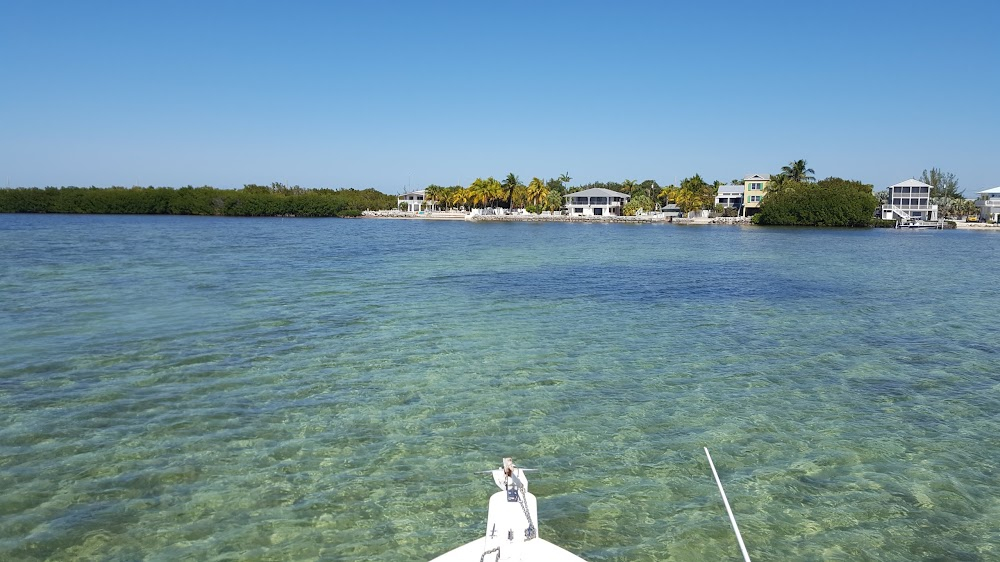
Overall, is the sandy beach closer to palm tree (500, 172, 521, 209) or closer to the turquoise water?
palm tree (500, 172, 521, 209)

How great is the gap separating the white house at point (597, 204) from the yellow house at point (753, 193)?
28526 millimetres

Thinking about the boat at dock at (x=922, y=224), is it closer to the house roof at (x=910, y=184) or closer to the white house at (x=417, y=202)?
the house roof at (x=910, y=184)

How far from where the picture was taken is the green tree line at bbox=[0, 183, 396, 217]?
176 metres

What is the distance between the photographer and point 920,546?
7.69 meters

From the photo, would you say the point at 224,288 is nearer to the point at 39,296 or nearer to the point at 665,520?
the point at 39,296

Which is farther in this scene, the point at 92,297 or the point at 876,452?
the point at 92,297

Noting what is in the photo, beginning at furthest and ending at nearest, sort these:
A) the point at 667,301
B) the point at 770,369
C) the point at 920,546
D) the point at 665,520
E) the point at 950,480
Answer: the point at 667,301 < the point at 770,369 < the point at 950,480 < the point at 665,520 < the point at 920,546

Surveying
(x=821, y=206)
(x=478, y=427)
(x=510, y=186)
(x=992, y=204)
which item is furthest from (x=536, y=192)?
(x=478, y=427)

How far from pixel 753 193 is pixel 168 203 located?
15865 cm

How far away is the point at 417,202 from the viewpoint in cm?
18988

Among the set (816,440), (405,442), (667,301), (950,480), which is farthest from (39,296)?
(950,480)

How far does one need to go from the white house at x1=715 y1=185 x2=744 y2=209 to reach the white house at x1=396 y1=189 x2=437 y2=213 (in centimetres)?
7941

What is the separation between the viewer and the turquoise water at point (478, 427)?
783cm

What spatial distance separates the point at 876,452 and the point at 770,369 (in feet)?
17.7
